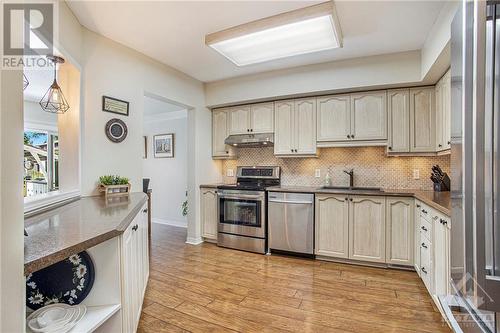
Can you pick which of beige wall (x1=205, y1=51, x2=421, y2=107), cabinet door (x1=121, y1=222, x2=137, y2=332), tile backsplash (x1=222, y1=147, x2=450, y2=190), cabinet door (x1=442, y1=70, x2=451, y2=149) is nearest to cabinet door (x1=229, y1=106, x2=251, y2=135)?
beige wall (x1=205, y1=51, x2=421, y2=107)

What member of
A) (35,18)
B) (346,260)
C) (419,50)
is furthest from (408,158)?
(35,18)

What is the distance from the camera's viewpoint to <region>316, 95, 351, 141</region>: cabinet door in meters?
3.39

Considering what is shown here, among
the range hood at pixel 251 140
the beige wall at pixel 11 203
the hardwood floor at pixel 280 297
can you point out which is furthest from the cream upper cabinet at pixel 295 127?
the beige wall at pixel 11 203

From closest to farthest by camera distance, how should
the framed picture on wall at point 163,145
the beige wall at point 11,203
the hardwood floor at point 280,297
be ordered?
the beige wall at point 11,203 < the hardwood floor at point 280,297 < the framed picture on wall at point 163,145

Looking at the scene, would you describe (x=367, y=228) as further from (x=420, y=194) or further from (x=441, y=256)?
(x=441, y=256)

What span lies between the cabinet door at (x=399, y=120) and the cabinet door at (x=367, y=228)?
715 millimetres

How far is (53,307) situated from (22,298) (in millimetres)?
430

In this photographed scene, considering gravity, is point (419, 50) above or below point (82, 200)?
above

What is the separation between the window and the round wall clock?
49 centimetres

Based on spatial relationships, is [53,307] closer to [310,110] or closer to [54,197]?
[54,197]

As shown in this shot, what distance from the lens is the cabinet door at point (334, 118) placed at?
339 cm

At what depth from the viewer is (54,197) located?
1.96 m

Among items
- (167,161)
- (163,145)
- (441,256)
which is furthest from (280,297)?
(163,145)

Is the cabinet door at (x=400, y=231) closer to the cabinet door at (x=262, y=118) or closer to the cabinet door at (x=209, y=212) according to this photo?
the cabinet door at (x=262, y=118)
